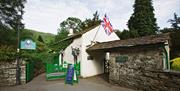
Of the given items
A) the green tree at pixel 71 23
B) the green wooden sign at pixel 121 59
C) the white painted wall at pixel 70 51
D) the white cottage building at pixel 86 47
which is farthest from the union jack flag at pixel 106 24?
the green tree at pixel 71 23

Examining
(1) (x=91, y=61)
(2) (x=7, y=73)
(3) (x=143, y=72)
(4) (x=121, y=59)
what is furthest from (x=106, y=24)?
(2) (x=7, y=73)

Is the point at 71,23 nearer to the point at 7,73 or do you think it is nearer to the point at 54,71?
the point at 54,71

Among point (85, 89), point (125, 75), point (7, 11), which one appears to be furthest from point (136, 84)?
point (7, 11)

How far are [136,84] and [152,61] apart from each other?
1841mm

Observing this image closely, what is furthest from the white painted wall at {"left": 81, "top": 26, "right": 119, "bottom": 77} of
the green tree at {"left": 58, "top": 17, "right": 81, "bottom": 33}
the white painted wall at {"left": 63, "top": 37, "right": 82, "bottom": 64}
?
the green tree at {"left": 58, "top": 17, "right": 81, "bottom": 33}

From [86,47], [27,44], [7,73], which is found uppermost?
[27,44]

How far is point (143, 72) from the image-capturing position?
11.0 metres

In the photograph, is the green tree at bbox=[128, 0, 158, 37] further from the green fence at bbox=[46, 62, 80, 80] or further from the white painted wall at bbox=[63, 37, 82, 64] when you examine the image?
the green fence at bbox=[46, 62, 80, 80]

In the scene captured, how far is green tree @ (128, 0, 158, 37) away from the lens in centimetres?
3238

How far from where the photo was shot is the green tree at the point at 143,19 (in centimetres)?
3238

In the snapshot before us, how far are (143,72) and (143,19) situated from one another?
23.8m

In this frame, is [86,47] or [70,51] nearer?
[86,47]

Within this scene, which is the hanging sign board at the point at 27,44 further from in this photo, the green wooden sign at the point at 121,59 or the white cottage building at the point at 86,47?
the green wooden sign at the point at 121,59

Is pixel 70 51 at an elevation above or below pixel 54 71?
above
